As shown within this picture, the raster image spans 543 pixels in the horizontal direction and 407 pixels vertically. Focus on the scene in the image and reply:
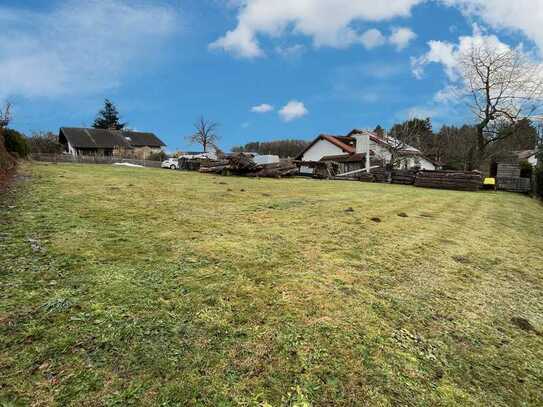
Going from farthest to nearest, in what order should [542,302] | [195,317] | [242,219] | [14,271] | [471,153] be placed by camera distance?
[471,153], [242,219], [542,302], [14,271], [195,317]

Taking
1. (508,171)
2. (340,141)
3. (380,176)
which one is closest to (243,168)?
(380,176)

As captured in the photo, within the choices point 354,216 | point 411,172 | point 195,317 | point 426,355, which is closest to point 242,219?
point 354,216

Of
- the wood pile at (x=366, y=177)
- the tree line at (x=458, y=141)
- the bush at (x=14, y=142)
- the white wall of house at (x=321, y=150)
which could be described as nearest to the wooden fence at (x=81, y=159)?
the bush at (x=14, y=142)

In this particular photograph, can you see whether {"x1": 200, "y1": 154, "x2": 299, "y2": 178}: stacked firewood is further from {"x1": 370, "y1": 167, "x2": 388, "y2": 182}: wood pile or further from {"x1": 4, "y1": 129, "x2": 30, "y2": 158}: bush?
{"x1": 4, "y1": 129, "x2": 30, "y2": 158}: bush

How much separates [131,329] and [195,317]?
1.65 ft

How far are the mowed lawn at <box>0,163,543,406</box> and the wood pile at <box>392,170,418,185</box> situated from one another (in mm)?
21991

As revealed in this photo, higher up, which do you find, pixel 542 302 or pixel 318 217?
pixel 318 217

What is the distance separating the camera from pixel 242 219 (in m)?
6.36

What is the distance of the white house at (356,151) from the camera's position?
1476 inches

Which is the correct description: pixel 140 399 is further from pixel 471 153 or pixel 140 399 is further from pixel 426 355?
pixel 471 153

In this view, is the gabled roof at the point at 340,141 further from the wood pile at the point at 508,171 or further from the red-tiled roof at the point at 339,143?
the wood pile at the point at 508,171

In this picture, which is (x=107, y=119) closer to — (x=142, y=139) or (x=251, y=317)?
(x=142, y=139)

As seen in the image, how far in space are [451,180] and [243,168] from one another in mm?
15821

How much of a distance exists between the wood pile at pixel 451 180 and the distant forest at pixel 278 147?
42.1 m
